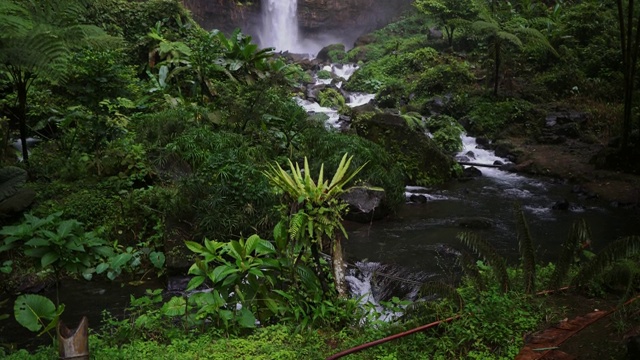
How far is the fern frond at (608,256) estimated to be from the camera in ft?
12.1

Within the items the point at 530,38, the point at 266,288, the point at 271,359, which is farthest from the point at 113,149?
the point at 530,38

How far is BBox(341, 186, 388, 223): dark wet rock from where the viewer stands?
8.59 meters

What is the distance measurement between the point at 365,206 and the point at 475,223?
74.4 inches

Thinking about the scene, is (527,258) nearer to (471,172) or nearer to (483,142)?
(471,172)

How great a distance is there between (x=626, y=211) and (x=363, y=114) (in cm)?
617

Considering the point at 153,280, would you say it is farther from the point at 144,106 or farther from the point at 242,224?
the point at 144,106

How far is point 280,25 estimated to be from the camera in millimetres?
31172

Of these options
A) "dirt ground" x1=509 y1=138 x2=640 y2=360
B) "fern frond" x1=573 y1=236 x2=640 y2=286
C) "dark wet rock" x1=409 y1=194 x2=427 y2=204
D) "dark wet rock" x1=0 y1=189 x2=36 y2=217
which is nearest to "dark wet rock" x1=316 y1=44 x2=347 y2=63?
"dirt ground" x1=509 y1=138 x2=640 y2=360

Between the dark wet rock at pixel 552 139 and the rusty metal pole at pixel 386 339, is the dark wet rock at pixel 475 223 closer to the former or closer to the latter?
the rusty metal pole at pixel 386 339

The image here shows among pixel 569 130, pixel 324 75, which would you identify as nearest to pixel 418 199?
pixel 569 130

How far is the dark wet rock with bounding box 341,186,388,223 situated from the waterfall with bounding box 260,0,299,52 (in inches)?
930

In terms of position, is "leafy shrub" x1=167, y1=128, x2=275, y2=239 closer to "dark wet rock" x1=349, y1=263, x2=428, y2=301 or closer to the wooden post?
"dark wet rock" x1=349, y1=263, x2=428, y2=301

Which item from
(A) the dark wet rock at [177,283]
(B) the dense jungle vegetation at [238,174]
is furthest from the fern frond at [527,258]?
(A) the dark wet rock at [177,283]

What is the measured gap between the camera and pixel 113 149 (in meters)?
7.78
